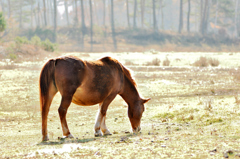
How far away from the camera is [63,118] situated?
23.1 feet

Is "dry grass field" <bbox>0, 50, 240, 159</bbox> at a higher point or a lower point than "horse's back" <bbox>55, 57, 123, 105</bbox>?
lower

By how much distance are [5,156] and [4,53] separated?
22939 millimetres

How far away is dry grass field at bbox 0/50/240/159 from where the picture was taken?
5.52 m

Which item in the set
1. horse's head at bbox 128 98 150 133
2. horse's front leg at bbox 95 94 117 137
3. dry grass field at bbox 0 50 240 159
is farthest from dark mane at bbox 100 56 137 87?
dry grass field at bbox 0 50 240 159

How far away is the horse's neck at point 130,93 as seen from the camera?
839cm

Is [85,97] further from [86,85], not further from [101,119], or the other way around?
[101,119]

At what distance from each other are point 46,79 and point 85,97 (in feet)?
3.27

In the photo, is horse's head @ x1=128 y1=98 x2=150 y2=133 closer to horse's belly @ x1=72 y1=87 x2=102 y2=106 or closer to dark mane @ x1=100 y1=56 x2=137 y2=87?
dark mane @ x1=100 y1=56 x2=137 y2=87

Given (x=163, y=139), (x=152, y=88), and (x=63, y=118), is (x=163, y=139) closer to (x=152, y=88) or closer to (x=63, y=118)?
(x=63, y=118)

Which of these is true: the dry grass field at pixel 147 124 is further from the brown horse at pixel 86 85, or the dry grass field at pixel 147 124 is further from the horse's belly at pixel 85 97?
the horse's belly at pixel 85 97

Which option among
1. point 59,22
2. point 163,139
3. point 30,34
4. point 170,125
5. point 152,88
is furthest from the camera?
point 59,22

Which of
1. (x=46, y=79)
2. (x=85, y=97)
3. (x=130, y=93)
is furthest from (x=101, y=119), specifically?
(x=46, y=79)

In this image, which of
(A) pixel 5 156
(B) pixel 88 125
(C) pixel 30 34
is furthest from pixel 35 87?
(C) pixel 30 34

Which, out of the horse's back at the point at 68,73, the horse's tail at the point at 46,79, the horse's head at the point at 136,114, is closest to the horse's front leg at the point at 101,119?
the horse's head at the point at 136,114
